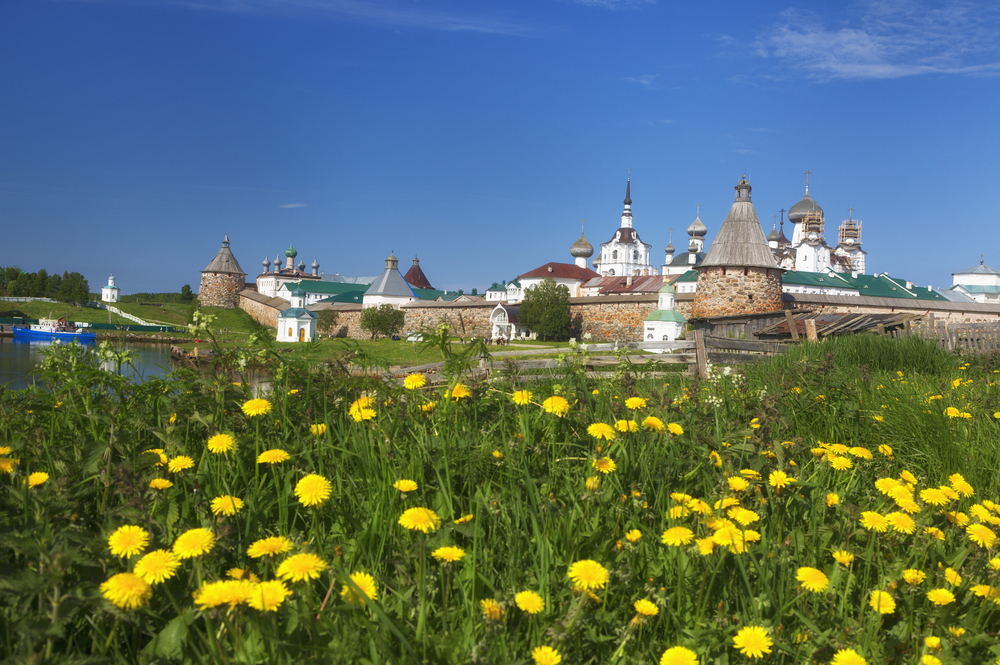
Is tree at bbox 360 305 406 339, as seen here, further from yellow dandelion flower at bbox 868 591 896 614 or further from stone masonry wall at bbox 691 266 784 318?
yellow dandelion flower at bbox 868 591 896 614

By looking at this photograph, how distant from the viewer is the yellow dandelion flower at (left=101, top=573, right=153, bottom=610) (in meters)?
0.99

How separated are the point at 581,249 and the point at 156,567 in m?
85.9

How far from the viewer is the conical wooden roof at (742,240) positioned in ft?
79.2

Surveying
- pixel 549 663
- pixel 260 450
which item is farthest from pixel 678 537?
pixel 260 450

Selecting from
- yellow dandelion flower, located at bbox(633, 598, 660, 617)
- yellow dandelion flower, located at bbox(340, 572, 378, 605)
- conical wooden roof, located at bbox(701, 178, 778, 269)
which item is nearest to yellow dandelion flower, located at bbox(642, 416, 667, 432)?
yellow dandelion flower, located at bbox(633, 598, 660, 617)

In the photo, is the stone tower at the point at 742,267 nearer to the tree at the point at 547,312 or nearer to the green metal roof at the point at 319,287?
the tree at the point at 547,312

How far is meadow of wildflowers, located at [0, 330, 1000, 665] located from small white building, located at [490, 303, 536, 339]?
35.8 m

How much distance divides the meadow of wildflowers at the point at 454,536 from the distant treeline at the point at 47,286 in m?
70.8

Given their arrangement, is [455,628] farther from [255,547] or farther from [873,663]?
[873,663]

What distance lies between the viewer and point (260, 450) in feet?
6.35

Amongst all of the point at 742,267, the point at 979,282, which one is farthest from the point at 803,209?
the point at 742,267

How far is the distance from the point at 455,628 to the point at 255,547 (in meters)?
→ 0.45

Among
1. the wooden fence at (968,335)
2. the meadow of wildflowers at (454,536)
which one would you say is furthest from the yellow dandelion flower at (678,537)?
the wooden fence at (968,335)

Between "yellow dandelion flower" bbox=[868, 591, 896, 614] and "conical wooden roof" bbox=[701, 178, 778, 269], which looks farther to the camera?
"conical wooden roof" bbox=[701, 178, 778, 269]
